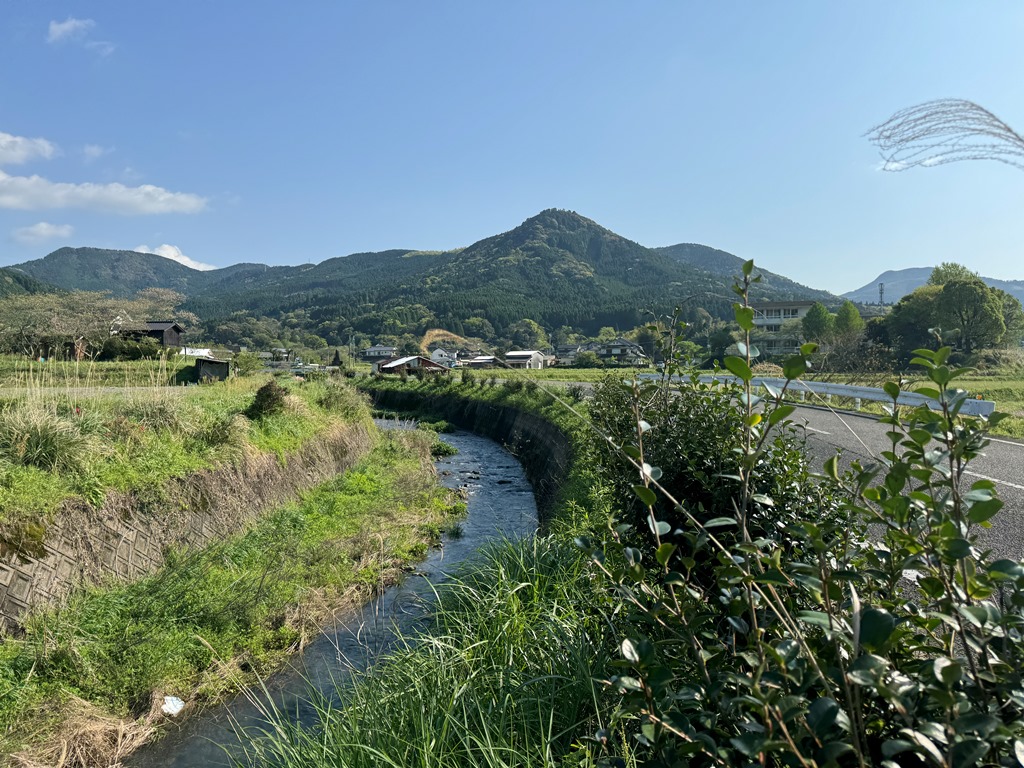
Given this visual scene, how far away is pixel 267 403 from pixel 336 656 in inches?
331

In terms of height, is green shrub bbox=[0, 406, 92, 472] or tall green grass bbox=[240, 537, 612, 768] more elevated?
green shrub bbox=[0, 406, 92, 472]

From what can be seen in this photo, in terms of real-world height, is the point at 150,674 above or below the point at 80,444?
below

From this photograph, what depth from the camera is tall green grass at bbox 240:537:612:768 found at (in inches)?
117

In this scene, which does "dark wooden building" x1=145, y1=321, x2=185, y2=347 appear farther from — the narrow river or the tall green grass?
the tall green grass

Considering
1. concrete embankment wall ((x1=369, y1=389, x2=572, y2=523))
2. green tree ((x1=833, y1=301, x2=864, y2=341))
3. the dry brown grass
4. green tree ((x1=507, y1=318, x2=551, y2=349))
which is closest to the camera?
the dry brown grass

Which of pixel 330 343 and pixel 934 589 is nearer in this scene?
pixel 934 589

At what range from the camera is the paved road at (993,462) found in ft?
18.8

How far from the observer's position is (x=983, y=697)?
1285mm

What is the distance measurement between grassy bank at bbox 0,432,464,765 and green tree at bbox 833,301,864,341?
3163 centimetres

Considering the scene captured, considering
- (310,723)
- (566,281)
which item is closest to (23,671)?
(310,723)

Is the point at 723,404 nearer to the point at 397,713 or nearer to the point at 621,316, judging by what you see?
the point at 397,713

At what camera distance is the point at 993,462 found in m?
9.38

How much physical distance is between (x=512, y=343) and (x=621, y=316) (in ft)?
73.8

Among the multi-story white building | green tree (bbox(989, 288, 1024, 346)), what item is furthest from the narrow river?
green tree (bbox(989, 288, 1024, 346))
